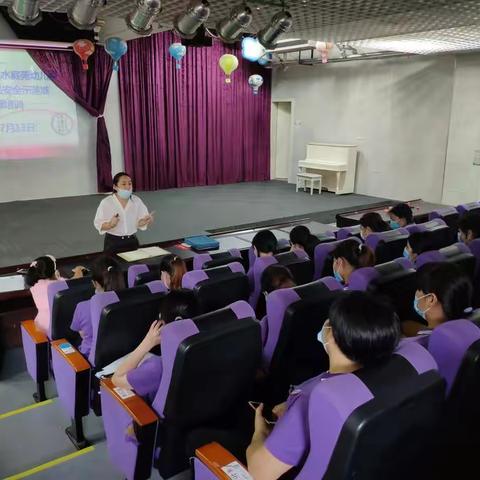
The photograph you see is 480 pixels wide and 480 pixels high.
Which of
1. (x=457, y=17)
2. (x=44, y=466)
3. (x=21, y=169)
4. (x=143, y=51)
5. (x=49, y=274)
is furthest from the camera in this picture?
(x=143, y=51)

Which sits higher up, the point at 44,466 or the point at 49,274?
the point at 49,274

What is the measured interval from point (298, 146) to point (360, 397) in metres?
9.93

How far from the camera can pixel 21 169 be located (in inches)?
314

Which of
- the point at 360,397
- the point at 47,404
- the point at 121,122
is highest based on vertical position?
the point at 121,122

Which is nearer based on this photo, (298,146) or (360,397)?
(360,397)

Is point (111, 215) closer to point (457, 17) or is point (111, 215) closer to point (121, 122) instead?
point (457, 17)

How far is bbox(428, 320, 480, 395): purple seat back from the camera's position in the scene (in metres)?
1.38

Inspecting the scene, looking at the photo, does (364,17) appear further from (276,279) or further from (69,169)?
(69,169)

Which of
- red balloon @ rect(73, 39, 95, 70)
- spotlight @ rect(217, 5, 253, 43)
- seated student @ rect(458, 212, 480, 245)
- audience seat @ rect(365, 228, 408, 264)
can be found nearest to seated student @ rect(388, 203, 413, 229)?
seated student @ rect(458, 212, 480, 245)

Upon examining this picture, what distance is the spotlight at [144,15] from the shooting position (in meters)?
3.67

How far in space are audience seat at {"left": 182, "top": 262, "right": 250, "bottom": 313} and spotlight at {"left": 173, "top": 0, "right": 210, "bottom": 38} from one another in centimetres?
240

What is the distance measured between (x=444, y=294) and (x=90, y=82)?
795cm

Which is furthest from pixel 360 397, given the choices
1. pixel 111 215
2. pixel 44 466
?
pixel 111 215

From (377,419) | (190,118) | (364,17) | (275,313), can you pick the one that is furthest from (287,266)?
(190,118)
